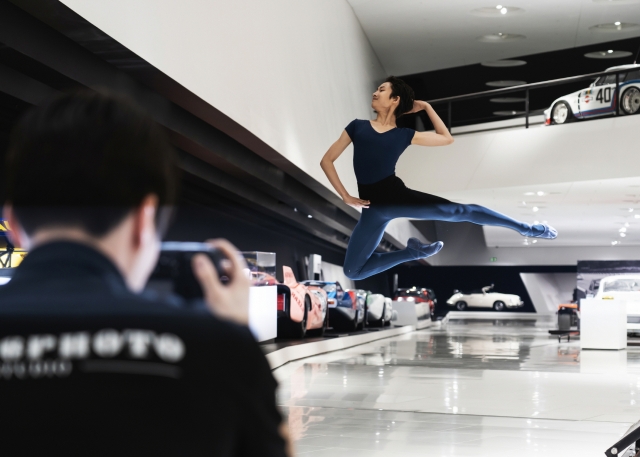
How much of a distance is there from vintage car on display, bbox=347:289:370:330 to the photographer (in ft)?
48.8

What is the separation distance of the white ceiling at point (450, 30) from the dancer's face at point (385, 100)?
9.34ft

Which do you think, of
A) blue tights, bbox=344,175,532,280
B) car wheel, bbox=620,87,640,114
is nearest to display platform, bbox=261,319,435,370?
blue tights, bbox=344,175,532,280

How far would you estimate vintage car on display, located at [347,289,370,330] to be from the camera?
16156 millimetres

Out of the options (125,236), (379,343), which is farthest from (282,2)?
(379,343)

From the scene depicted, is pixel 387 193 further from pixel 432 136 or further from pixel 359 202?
pixel 432 136

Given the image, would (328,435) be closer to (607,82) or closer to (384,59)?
(384,59)

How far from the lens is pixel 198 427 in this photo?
26.8 inches

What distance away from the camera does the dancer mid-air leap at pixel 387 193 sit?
4066 mm

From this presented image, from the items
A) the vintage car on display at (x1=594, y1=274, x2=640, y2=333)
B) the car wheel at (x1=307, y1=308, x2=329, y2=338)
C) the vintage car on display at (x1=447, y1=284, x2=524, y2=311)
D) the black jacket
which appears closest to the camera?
the black jacket

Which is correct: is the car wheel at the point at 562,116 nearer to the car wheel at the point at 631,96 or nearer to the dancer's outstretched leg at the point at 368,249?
the car wheel at the point at 631,96

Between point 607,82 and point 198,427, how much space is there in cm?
782

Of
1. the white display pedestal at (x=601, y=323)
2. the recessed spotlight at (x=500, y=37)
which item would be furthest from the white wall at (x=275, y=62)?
the white display pedestal at (x=601, y=323)

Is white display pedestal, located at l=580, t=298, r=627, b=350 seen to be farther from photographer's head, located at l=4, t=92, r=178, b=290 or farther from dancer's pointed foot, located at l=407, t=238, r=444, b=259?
photographer's head, located at l=4, t=92, r=178, b=290

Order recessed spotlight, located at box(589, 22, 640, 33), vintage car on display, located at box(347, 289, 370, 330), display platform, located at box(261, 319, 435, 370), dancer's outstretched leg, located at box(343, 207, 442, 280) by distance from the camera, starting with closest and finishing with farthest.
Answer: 1. dancer's outstretched leg, located at box(343, 207, 442, 280)
2. display platform, located at box(261, 319, 435, 370)
3. recessed spotlight, located at box(589, 22, 640, 33)
4. vintage car on display, located at box(347, 289, 370, 330)
